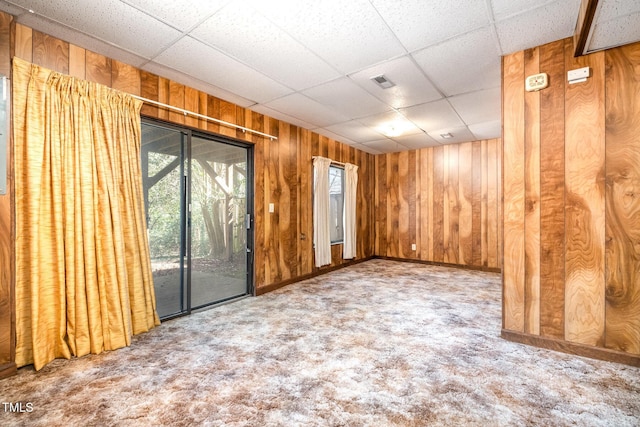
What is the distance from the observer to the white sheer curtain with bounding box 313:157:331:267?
5.03 meters

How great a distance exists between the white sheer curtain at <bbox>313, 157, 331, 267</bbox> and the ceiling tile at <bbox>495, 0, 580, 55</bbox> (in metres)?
3.16

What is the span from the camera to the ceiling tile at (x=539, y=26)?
6.45 ft

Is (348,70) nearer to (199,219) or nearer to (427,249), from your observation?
(199,219)

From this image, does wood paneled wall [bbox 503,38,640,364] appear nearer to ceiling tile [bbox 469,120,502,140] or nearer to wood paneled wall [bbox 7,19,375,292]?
ceiling tile [bbox 469,120,502,140]

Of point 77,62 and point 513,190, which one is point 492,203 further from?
point 77,62

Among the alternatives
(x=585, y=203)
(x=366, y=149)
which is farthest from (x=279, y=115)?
(x=585, y=203)

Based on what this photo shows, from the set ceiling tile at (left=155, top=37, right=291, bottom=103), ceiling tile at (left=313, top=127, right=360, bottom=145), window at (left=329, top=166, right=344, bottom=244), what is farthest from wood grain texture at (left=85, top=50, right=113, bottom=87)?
window at (left=329, top=166, right=344, bottom=244)

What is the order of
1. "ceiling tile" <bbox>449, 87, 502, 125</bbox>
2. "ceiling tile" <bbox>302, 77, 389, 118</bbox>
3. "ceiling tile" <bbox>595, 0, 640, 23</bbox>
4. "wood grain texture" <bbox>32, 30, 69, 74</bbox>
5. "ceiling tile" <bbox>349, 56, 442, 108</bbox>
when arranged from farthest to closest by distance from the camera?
1. "ceiling tile" <bbox>449, 87, 502, 125</bbox>
2. "ceiling tile" <bbox>302, 77, 389, 118</bbox>
3. "ceiling tile" <bbox>349, 56, 442, 108</bbox>
4. "wood grain texture" <bbox>32, 30, 69, 74</bbox>
5. "ceiling tile" <bbox>595, 0, 640, 23</bbox>

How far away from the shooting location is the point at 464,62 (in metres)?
2.68

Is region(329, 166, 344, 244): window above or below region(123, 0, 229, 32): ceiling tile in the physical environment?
below

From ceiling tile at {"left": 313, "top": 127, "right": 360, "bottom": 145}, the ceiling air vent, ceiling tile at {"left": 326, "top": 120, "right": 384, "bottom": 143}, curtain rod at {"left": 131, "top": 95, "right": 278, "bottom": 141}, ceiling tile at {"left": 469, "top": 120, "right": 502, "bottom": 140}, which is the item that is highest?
ceiling tile at {"left": 313, "top": 127, "right": 360, "bottom": 145}

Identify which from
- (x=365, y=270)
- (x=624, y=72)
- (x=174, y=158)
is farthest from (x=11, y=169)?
(x=365, y=270)

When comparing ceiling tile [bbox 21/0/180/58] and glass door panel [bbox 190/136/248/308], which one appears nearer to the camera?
ceiling tile [bbox 21/0/180/58]

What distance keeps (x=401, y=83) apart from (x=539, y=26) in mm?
1224
